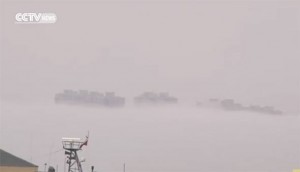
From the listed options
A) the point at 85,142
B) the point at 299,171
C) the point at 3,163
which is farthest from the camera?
the point at 3,163

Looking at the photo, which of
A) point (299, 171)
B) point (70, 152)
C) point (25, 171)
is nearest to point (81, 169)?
point (70, 152)

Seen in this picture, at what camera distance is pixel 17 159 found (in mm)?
50625

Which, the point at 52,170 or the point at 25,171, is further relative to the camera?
the point at 25,171

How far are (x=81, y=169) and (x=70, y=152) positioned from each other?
2.25 meters

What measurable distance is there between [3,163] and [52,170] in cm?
846

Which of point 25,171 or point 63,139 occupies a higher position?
point 63,139

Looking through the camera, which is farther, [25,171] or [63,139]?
[25,171]

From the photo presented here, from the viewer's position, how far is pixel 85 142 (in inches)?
1610

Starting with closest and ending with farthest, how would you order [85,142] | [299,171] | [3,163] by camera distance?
[299,171]
[85,142]
[3,163]

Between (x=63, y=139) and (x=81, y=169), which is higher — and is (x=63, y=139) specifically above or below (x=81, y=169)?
above

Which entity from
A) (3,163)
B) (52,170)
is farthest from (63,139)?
(3,163)

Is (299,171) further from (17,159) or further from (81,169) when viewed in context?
(17,159)

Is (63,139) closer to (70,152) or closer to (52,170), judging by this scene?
(70,152)

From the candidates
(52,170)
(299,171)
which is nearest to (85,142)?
(52,170)
